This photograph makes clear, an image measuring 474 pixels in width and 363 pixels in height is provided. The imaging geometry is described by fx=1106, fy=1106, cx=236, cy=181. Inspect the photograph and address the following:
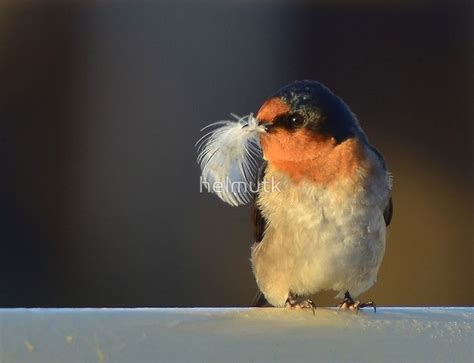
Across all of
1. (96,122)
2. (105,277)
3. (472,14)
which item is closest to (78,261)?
(105,277)

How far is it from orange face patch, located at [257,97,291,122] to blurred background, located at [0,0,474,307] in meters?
1.54

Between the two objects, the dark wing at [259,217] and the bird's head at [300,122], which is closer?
the bird's head at [300,122]

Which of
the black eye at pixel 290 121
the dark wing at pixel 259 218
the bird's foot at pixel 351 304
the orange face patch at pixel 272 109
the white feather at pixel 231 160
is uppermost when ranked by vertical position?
the orange face patch at pixel 272 109

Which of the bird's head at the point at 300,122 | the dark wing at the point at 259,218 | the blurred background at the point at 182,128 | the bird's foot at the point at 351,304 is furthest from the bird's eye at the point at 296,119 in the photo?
the blurred background at the point at 182,128

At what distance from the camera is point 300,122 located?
187 centimetres

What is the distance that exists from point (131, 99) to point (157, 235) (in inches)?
19.4

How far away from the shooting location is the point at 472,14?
3.52 metres

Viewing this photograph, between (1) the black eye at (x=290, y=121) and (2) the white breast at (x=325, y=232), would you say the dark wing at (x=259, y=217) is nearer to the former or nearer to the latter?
(2) the white breast at (x=325, y=232)

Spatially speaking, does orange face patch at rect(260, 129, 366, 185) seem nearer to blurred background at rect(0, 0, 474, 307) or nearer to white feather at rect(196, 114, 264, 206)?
white feather at rect(196, 114, 264, 206)

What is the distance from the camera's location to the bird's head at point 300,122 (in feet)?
6.04

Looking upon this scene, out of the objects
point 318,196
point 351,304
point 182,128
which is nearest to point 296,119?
point 318,196

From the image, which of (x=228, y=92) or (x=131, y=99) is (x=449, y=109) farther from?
(x=131, y=99)

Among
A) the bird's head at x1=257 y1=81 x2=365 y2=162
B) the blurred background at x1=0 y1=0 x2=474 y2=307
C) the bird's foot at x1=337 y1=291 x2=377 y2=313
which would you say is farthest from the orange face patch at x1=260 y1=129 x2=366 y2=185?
the blurred background at x1=0 y1=0 x2=474 y2=307

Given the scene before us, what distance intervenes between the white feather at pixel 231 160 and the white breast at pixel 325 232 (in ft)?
0.21
